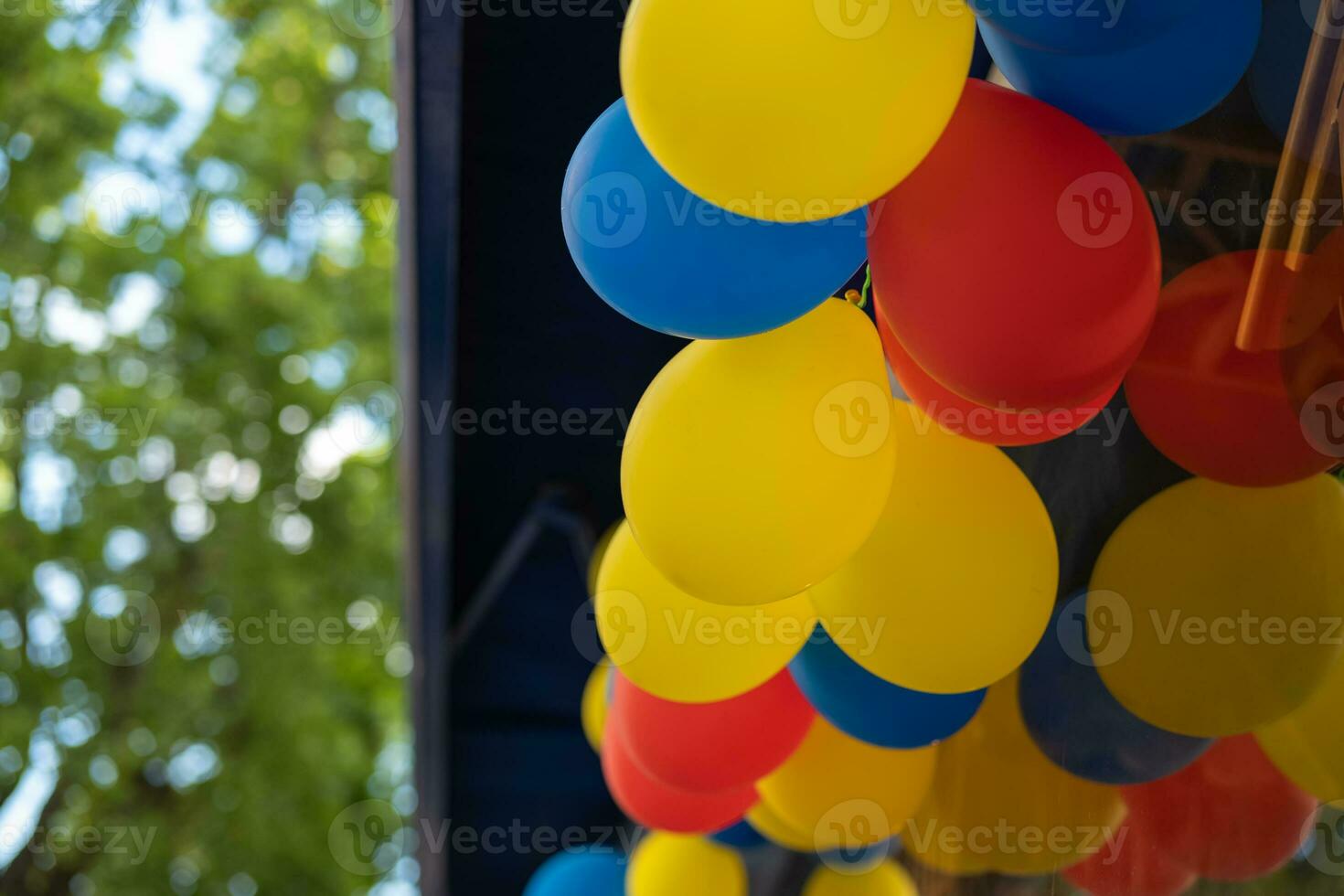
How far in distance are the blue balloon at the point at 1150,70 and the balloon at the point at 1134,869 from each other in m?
0.61

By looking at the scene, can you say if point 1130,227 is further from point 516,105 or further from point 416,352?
point 416,352

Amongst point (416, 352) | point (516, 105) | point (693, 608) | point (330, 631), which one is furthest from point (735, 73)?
point (330, 631)

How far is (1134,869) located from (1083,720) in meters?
0.14

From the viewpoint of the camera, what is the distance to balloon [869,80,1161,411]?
2.81 ft

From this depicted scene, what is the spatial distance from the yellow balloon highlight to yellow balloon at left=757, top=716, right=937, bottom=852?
5cm

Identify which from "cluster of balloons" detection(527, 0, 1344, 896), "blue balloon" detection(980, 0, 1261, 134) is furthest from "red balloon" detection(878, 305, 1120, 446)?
"blue balloon" detection(980, 0, 1261, 134)

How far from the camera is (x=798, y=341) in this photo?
101 centimetres

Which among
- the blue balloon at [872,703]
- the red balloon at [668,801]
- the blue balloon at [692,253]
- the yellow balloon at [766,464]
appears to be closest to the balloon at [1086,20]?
the blue balloon at [692,253]

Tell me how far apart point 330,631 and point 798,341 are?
6.27 metres

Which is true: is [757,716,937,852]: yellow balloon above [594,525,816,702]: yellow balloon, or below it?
below

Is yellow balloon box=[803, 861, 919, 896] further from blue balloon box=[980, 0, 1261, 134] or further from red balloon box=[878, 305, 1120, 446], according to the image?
blue balloon box=[980, 0, 1261, 134]

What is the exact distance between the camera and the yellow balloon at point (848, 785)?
141 centimetres

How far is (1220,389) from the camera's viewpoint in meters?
0.92

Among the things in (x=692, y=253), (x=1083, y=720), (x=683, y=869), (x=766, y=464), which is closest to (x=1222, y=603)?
(x=1083, y=720)
